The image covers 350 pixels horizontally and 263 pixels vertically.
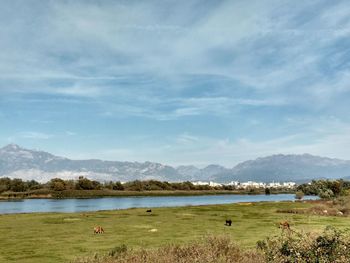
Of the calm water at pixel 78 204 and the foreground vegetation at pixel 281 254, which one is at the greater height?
the foreground vegetation at pixel 281 254

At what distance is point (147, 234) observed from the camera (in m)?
31.7

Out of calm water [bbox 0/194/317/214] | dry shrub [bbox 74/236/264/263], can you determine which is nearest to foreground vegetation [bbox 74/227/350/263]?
dry shrub [bbox 74/236/264/263]

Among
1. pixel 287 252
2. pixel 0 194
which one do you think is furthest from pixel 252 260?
pixel 0 194

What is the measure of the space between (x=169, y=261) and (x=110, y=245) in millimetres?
12785

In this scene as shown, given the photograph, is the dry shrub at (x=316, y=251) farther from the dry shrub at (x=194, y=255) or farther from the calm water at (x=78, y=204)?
the calm water at (x=78, y=204)

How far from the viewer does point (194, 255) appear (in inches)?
584

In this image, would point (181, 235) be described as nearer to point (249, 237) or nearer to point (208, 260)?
point (249, 237)

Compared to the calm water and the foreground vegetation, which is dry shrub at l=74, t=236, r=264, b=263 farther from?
the calm water

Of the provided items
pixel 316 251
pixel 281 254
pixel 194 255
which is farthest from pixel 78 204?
pixel 316 251

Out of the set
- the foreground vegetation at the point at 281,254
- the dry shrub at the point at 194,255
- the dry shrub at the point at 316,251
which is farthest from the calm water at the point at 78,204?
the dry shrub at the point at 316,251

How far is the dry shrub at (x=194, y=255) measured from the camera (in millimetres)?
14014

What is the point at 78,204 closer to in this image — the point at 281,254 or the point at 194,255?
the point at 194,255

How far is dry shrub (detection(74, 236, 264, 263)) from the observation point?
14014mm

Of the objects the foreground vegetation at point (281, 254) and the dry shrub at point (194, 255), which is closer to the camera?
the foreground vegetation at point (281, 254)
